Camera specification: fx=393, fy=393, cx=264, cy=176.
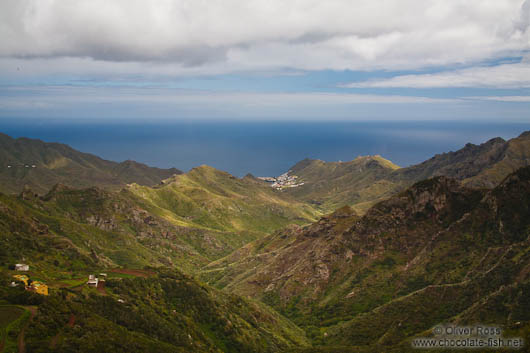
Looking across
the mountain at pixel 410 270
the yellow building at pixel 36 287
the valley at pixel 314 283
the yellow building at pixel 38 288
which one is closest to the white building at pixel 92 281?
the valley at pixel 314 283

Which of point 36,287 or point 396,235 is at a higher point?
point 36,287

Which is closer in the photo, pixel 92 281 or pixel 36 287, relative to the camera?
pixel 36 287

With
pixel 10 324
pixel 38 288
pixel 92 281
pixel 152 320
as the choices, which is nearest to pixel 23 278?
pixel 38 288

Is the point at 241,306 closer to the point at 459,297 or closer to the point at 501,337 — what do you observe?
the point at 459,297

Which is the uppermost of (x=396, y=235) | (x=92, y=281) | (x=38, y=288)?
(x=38, y=288)

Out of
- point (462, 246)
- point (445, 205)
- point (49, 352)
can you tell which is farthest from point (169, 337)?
point (445, 205)

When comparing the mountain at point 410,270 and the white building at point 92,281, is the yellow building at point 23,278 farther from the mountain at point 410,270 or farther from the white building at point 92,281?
the mountain at point 410,270

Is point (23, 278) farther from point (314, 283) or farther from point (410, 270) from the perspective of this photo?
point (410, 270)

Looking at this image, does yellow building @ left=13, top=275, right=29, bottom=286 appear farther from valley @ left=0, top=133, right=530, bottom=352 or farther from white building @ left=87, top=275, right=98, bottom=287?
white building @ left=87, top=275, right=98, bottom=287

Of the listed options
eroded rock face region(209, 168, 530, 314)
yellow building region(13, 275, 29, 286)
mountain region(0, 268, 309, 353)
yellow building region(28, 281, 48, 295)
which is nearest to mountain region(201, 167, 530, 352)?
Result: eroded rock face region(209, 168, 530, 314)
